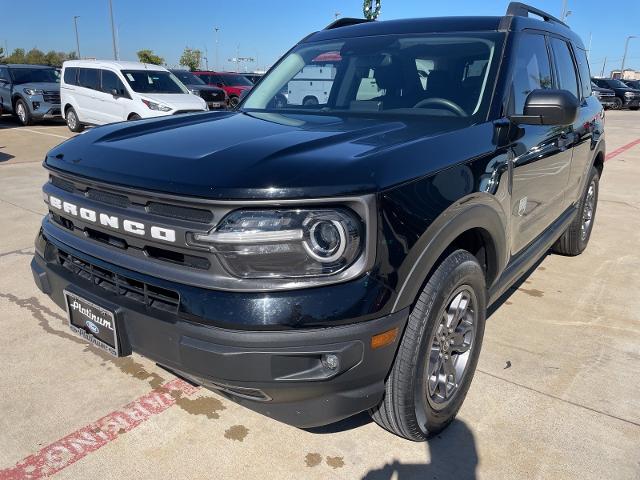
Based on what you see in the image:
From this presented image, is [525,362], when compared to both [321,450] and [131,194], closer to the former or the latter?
[321,450]

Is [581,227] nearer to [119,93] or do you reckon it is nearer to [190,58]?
[119,93]

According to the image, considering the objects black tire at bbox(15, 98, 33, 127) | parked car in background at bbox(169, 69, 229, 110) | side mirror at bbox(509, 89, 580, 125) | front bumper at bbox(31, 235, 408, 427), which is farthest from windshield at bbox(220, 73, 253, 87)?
front bumper at bbox(31, 235, 408, 427)

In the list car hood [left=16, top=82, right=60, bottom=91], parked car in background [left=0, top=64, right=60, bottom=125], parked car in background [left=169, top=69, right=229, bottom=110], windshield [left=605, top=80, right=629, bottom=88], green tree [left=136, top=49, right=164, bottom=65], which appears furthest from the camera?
green tree [left=136, top=49, right=164, bottom=65]

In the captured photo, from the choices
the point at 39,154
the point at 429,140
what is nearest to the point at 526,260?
the point at 429,140

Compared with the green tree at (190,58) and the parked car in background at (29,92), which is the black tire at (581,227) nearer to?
the parked car in background at (29,92)

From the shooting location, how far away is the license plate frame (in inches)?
81.7

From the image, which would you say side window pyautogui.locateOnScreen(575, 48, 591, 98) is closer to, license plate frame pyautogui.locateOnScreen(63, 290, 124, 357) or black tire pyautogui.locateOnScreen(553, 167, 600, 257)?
black tire pyautogui.locateOnScreen(553, 167, 600, 257)

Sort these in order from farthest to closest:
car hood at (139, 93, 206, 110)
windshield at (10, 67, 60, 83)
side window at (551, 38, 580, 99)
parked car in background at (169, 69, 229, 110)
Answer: parked car in background at (169, 69, 229, 110)
windshield at (10, 67, 60, 83)
car hood at (139, 93, 206, 110)
side window at (551, 38, 580, 99)

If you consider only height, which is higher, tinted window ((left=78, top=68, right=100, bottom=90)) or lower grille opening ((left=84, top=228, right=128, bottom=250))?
tinted window ((left=78, top=68, right=100, bottom=90))

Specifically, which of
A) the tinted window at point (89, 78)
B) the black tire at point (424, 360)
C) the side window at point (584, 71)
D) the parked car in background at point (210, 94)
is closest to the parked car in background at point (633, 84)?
the parked car in background at point (210, 94)

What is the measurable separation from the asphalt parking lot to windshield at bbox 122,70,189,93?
9.72 meters

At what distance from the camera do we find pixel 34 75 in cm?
1634

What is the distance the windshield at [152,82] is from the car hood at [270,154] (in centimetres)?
1070

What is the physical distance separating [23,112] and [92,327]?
1617 cm
